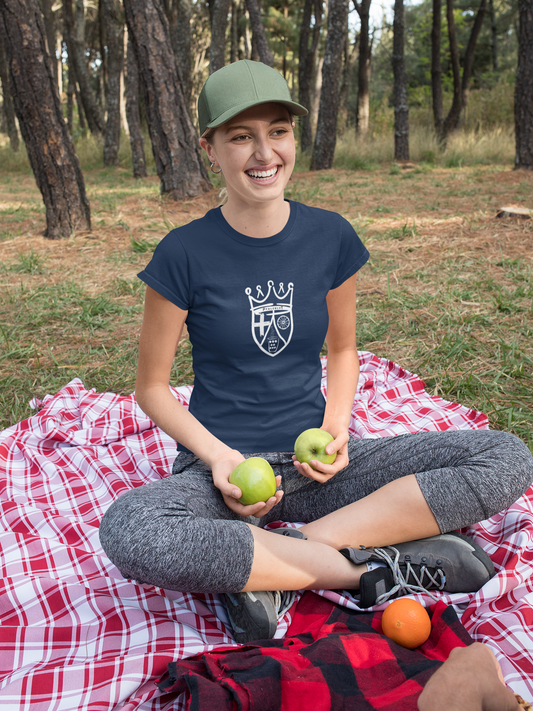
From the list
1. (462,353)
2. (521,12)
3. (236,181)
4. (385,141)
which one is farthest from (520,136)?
(236,181)

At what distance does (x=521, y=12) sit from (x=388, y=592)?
33.2ft

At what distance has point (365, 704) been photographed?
1465mm

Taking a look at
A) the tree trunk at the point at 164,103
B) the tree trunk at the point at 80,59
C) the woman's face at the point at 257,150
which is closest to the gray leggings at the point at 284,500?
→ the woman's face at the point at 257,150

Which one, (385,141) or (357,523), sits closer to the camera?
(357,523)

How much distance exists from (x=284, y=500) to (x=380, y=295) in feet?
10.2

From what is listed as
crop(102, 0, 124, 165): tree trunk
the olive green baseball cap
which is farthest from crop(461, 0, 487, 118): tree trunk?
the olive green baseball cap

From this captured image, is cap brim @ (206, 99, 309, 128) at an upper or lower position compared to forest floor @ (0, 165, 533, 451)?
upper

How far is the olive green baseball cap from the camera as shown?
6.39 feet

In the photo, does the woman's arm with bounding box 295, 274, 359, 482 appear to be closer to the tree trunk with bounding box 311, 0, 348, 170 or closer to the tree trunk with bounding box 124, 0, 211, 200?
the tree trunk with bounding box 124, 0, 211, 200

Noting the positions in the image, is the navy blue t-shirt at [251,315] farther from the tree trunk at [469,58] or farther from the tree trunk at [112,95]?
the tree trunk at [469,58]

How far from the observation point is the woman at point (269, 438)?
185 cm

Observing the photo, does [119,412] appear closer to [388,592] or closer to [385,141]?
[388,592]

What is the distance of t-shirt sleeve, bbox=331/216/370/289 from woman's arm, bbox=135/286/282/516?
66 centimetres

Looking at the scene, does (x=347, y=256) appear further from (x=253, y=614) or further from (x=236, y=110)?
(x=253, y=614)
